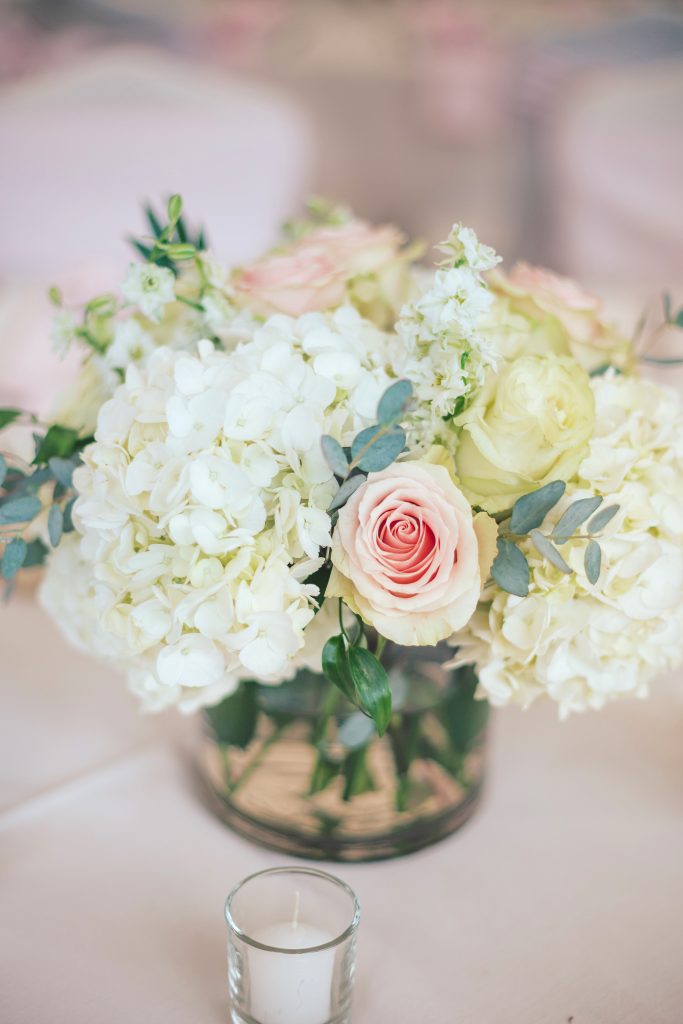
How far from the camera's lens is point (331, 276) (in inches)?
23.3

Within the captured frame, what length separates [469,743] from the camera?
→ 700 mm

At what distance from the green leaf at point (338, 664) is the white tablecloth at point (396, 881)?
0.21m

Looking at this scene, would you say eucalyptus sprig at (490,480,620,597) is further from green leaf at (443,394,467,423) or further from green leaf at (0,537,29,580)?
green leaf at (0,537,29,580)

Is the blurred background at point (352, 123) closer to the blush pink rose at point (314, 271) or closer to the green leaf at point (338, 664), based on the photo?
the blush pink rose at point (314, 271)

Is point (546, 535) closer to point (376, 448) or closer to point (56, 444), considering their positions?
point (376, 448)

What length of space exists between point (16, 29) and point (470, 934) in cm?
203

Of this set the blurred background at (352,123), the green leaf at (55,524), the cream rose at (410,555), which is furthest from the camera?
the blurred background at (352,123)

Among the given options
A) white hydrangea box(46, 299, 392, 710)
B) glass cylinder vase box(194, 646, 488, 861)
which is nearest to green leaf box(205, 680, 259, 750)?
glass cylinder vase box(194, 646, 488, 861)

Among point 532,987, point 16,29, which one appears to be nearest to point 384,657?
point 532,987

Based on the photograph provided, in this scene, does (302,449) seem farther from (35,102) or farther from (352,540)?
(35,102)

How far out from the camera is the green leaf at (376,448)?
0.49m

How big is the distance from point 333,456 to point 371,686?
131mm

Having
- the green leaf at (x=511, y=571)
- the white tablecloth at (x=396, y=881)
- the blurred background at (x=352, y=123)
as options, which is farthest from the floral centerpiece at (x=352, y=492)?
the blurred background at (x=352, y=123)

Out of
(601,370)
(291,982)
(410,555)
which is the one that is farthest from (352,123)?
(291,982)
